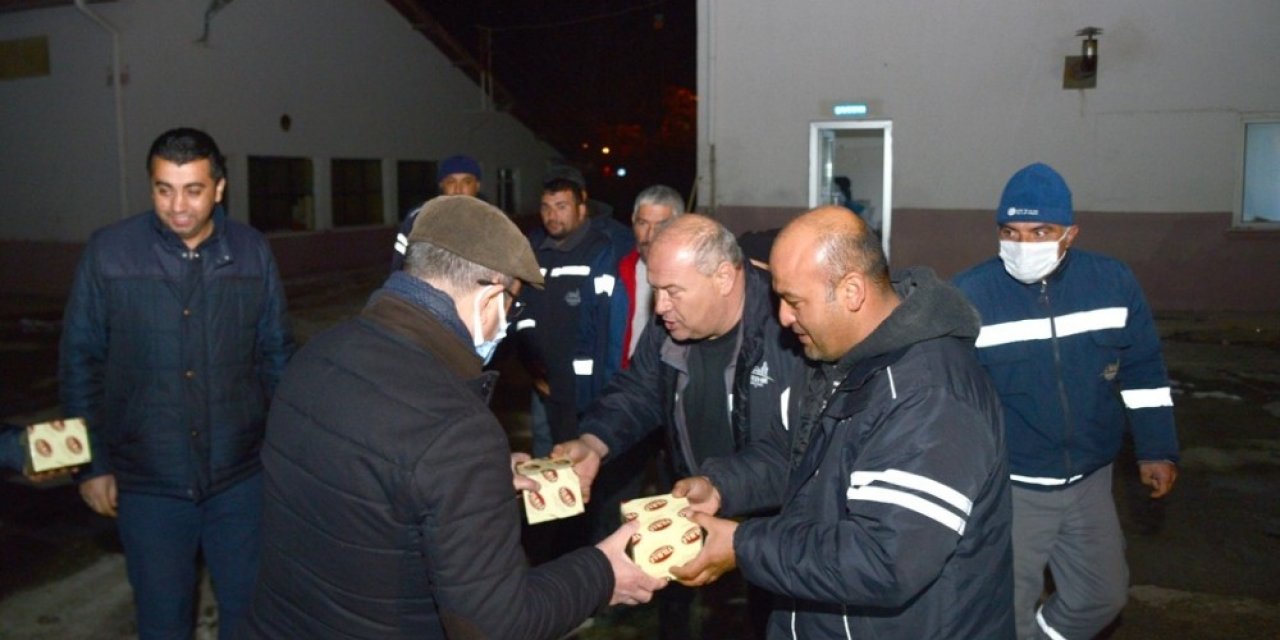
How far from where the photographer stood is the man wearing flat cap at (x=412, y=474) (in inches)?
76.8

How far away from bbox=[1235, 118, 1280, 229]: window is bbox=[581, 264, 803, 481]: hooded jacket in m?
11.7

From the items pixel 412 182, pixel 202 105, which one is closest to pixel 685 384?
pixel 202 105

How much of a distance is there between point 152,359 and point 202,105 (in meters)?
15.5

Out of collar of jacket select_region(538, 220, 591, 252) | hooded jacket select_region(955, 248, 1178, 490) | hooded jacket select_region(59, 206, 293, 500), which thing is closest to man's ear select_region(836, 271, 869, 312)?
hooded jacket select_region(955, 248, 1178, 490)

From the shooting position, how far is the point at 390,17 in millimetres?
22250

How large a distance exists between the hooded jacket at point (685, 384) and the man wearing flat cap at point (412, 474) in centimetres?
130

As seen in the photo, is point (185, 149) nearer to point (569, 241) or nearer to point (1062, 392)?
point (569, 241)

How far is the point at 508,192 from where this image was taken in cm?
2869

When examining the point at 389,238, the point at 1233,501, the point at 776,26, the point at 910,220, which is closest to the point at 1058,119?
the point at 910,220

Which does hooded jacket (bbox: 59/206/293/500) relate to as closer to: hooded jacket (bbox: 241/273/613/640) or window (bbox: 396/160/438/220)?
hooded jacket (bbox: 241/273/613/640)

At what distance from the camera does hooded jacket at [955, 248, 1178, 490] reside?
143 inches

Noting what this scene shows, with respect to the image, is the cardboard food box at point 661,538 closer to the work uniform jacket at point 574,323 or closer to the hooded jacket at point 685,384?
the hooded jacket at point 685,384

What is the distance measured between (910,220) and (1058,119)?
2271mm

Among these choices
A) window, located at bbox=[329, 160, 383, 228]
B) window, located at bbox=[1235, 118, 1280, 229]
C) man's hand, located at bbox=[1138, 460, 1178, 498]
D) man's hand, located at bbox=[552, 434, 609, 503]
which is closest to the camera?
man's hand, located at bbox=[552, 434, 609, 503]
